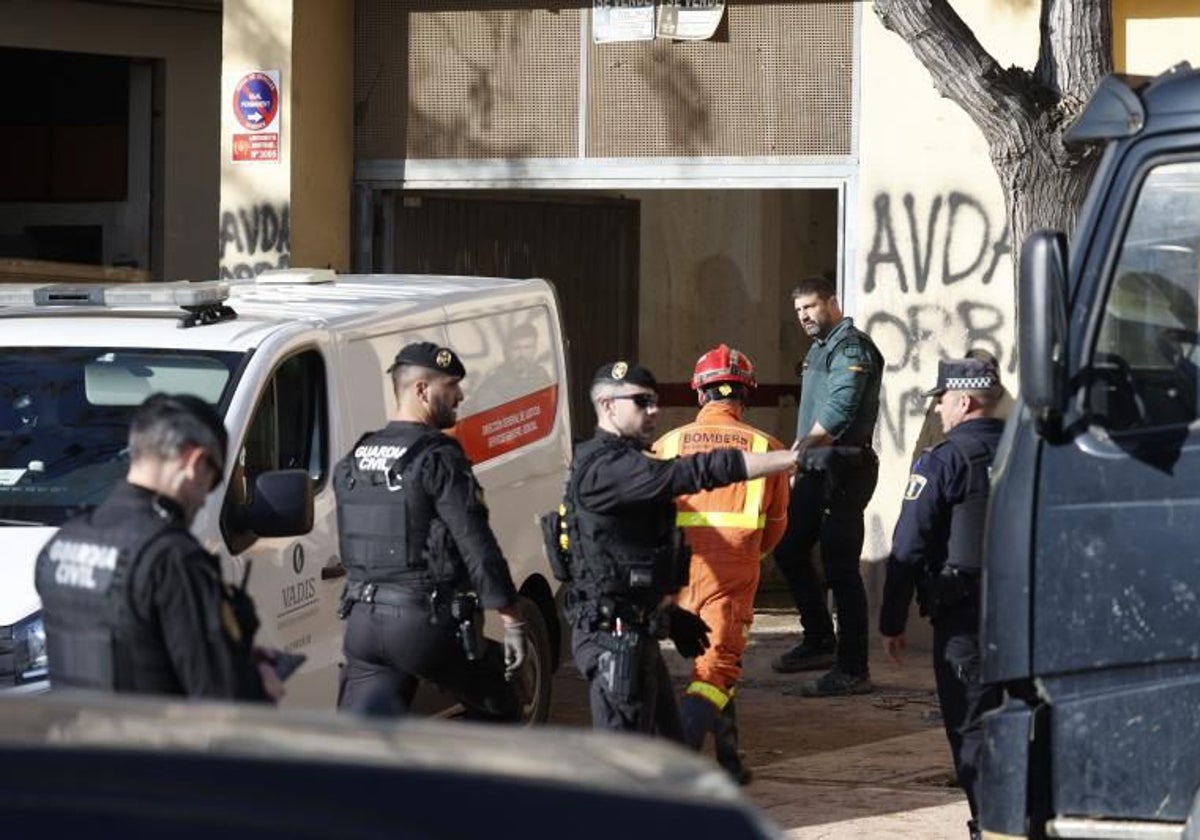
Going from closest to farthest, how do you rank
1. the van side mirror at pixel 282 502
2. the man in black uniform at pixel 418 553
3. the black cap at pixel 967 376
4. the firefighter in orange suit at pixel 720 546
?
the van side mirror at pixel 282 502, the man in black uniform at pixel 418 553, the black cap at pixel 967 376, the firefighter in orange suit at pixel 720 546

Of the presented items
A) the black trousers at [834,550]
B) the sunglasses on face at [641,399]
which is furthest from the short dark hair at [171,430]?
the black trousers at [834,550]

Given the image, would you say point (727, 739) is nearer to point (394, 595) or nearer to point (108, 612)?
point (394, 595)

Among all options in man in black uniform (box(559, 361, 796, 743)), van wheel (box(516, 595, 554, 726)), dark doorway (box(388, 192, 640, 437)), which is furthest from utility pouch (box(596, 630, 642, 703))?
dark doorway (box(388, 192, 640, 437))

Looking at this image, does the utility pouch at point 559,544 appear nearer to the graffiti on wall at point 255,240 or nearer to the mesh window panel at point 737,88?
the mesh window panel at point 737,88

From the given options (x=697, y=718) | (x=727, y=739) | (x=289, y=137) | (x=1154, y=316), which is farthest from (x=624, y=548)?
(x=289, y=137)

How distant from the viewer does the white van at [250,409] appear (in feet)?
23.7

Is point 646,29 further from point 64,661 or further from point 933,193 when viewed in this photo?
point 64,661

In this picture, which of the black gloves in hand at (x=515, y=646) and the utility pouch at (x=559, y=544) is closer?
the black gloves in hand at (x=515, y=646)

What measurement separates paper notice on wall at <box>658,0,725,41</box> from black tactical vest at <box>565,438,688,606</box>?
5903 mm

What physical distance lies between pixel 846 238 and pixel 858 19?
4.03 ft

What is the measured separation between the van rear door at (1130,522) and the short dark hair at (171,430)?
2050 mm

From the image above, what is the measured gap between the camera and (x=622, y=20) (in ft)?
41.5

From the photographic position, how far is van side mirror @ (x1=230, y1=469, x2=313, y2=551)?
21.7ft

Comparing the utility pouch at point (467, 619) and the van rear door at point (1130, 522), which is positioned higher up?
the van rear door at point (1130, 522)
